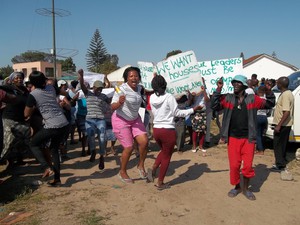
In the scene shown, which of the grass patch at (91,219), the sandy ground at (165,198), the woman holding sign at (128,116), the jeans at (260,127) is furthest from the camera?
the jeans at (260,127)

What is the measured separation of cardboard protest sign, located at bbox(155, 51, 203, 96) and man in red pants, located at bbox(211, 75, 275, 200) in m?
2.15

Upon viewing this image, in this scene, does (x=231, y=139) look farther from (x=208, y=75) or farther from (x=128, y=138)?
(x=208, y=75)

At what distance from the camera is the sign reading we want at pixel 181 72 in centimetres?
683

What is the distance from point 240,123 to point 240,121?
0.10 ft

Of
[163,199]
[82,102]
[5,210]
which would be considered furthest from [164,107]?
[82,102]

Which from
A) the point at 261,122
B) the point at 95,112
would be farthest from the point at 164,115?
the point at 261,122

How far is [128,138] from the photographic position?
5.16 metres

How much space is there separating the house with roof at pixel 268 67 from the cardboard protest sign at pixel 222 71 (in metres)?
36.0

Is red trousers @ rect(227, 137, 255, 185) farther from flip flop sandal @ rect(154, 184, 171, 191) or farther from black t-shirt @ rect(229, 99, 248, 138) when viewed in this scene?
flip flop sandal @ rect(154, 184, 171, 191)

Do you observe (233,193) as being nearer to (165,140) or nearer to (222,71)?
(165,140)

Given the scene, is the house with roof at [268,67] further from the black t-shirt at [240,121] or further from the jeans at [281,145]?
the black t-shirt at [240,121]

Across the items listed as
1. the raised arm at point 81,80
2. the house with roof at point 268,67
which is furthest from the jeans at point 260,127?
the house with roof at point 268,67

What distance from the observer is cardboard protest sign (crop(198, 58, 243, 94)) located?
7.85m

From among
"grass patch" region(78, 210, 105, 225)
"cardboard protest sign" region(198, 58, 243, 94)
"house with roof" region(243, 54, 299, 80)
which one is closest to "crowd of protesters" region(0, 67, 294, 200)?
"grass patch" region(78, 210, 105, 225)
